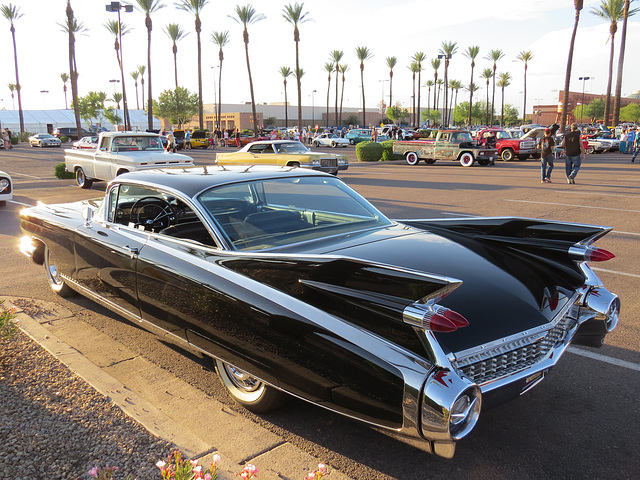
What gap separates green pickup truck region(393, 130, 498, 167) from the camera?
23.6 metres

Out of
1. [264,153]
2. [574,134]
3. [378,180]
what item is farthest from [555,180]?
[264,153]

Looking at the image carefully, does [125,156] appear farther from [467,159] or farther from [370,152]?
[370,152]

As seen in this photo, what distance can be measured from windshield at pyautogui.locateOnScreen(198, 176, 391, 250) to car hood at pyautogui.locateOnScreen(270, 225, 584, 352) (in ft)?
1.00

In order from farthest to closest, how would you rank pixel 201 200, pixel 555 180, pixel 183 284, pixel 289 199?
pixel 555 180
pixel 289 199
pixel 201 200
pixel 183 284

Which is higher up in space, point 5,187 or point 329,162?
point 329,162

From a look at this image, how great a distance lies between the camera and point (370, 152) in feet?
91.6

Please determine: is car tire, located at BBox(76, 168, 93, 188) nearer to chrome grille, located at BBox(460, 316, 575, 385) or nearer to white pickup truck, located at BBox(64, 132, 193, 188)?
white pickup truck, located at BBox(64, 132, 193, 188)

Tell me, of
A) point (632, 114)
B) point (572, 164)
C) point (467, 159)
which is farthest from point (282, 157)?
point (632, 114)

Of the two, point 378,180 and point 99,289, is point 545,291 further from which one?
point 378,180

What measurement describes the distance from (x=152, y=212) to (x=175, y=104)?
75023mm

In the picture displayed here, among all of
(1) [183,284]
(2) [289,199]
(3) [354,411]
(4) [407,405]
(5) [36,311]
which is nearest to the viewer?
(4) [407,405]

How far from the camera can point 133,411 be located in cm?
323

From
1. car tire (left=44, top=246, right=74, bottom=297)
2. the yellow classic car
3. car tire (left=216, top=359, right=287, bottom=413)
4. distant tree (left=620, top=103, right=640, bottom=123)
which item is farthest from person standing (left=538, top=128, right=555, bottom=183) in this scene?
distant tree (left=620, top=103, right=640, bottom=123)

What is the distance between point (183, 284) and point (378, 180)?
49.4 ft
